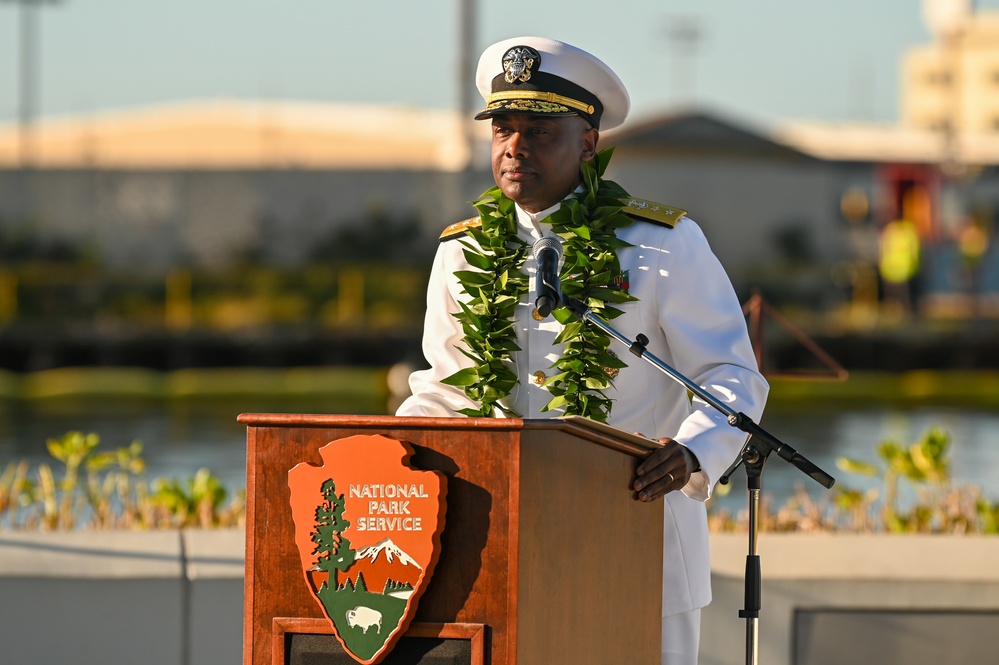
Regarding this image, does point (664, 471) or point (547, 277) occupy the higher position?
point (547, 277)

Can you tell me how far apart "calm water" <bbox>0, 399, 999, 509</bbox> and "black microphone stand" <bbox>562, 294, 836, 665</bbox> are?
5.95 meters

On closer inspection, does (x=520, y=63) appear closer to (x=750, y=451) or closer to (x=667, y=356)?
(x=667, y=356)

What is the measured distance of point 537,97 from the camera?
123 inches

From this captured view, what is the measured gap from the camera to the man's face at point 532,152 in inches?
123

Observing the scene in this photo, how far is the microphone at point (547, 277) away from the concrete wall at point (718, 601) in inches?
76.2

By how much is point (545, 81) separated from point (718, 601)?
6.37ft

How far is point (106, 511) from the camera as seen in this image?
17.7ft

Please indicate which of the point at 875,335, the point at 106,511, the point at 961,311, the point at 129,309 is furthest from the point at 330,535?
the point at 961,311

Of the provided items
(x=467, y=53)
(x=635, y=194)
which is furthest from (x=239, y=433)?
(x=635, y=194)

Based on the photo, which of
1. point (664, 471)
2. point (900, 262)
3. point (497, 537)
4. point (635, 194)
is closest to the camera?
point (497, 537)

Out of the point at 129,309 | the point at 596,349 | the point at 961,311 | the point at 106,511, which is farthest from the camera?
the point at 961,311

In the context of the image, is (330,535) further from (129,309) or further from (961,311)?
(961,311)

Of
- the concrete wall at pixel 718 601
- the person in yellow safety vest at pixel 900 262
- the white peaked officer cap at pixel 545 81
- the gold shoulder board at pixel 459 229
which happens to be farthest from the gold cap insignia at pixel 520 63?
the person in yellow safety vest at pixel 900 262

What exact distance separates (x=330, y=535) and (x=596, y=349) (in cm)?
82
